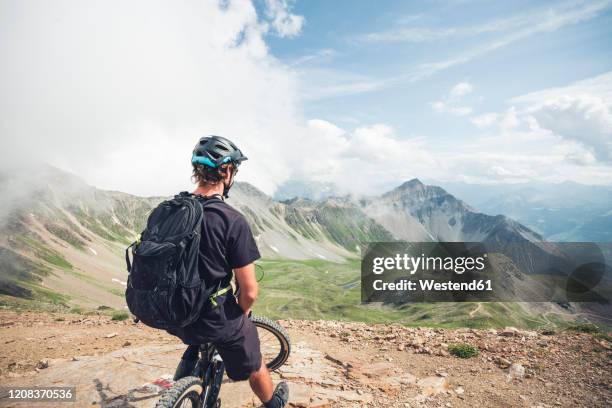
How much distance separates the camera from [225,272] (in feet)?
16.6

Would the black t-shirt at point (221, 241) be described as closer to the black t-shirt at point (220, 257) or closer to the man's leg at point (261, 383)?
the black t-shirt at point (220, 257)

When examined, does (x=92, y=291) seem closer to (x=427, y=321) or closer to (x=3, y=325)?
(x=427, y=321)

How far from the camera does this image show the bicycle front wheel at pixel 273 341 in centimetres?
812

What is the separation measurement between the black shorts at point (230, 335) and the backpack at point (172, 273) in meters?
0.35

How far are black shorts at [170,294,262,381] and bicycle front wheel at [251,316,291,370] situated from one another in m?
2.21

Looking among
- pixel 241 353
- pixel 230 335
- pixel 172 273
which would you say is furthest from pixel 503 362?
pixel 172 273

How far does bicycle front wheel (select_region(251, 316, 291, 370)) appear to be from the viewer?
8125 mm

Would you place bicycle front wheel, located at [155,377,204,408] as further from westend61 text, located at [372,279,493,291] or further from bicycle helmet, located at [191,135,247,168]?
westend61 text, located at [372,279,493,291]

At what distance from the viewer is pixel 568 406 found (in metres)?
9.62

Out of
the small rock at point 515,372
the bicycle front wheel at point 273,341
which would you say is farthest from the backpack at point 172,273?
the small rock at point 515,372

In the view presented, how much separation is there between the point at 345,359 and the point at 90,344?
33.6 ft

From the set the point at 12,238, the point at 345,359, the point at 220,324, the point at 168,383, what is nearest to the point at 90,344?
the point at 168,383

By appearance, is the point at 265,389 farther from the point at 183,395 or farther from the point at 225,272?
the point at 225,272

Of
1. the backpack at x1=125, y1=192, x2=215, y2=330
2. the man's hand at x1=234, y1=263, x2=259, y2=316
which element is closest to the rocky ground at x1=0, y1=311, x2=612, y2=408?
the man's hand at x1=234, y1=263, x2=259, y2=316
